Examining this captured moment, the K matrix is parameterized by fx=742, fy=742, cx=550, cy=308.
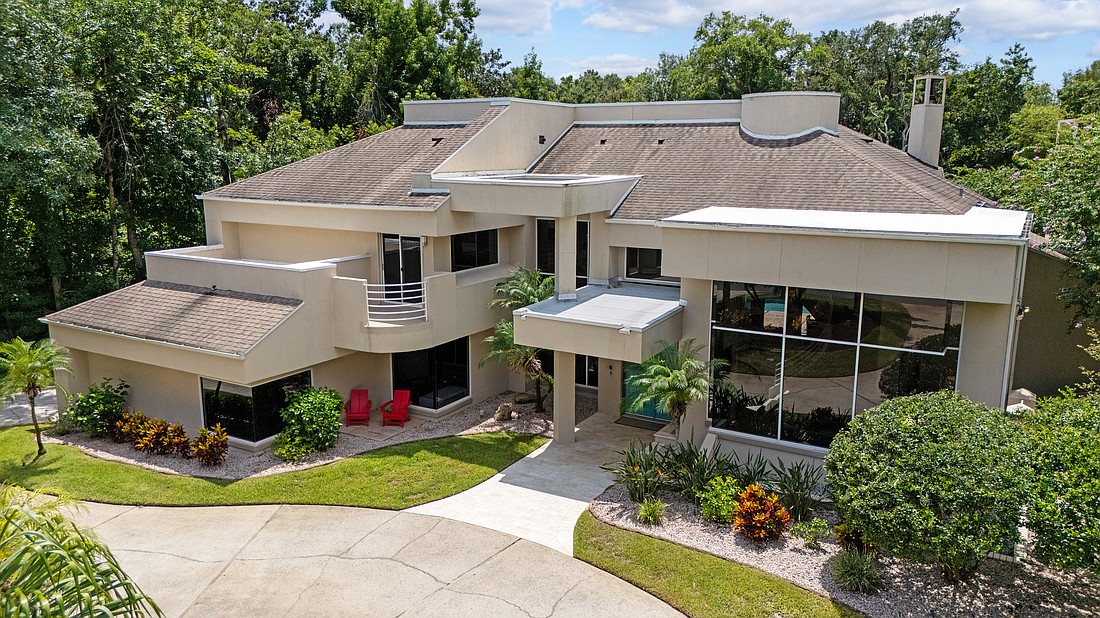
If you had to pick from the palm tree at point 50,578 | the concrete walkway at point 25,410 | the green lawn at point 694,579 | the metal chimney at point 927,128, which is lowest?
the concrete walkway at point 25,410

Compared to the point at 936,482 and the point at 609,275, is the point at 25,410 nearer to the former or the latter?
the point at 609,275

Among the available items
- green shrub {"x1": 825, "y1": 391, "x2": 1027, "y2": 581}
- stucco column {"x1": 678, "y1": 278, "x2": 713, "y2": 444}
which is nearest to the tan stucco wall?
stucco column {"x1": 678, "y1": 278, "x2": 713, "y2": 444}

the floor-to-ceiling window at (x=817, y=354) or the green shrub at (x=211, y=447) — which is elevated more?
the floor-to-ceiling window at (x=817, y=354)

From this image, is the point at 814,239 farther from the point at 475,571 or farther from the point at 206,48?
the point at 206,48

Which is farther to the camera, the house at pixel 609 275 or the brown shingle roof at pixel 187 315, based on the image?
the brown shingle roof at pixel 187 315

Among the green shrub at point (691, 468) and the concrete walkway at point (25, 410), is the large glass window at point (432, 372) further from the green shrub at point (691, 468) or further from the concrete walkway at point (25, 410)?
the concrete walkway at point (25, 410)

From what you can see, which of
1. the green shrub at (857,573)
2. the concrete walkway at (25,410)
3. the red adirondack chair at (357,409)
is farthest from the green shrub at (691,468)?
the concrete walkway at (25,410)

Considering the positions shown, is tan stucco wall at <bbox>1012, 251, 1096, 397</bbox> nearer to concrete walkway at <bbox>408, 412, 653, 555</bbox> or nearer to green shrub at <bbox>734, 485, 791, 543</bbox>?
concrete walkway at <bbox>408, 412, 653, 555</bbox>
